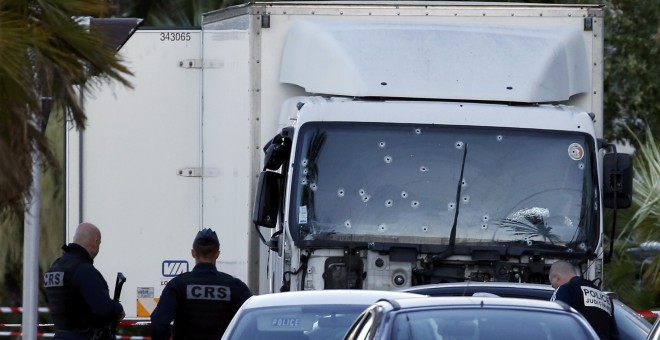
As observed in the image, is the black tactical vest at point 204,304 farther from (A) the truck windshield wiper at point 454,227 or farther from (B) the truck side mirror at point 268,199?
(A) the truck windshield wiper at point 454,227

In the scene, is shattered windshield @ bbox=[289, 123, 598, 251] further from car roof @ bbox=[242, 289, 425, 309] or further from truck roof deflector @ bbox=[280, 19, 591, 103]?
car roof @ bbox=[242, 289, 425, 309]

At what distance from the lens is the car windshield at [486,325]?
20.4 feet

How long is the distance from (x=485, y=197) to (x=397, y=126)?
0.84m

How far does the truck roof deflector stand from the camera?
1077cm

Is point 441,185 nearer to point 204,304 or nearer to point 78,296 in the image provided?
point 204,304

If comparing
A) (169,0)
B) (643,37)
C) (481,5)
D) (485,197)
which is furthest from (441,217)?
(169,0)

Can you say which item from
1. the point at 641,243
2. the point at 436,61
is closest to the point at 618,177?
the point at 436,61

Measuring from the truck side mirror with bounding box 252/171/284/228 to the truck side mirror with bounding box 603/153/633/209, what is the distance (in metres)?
2.43

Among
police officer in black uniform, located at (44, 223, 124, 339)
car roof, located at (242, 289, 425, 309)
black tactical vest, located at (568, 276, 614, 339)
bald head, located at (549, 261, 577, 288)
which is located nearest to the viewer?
car roof, located at (242, 289, 425, 309)

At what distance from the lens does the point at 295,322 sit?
7.88 m

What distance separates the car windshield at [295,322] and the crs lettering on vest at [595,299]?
1.56 metres

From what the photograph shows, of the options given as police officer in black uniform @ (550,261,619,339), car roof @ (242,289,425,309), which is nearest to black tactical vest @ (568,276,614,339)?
police officer in black uniform @ (550,261,619,339)

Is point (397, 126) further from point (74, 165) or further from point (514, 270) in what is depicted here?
point (74, 165)

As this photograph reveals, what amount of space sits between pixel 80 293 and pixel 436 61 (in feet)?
10.8
